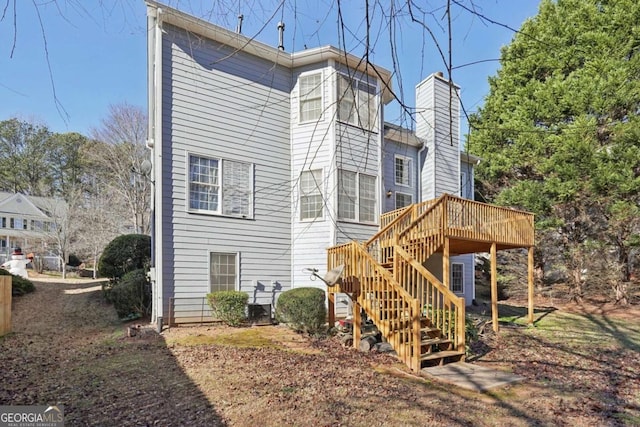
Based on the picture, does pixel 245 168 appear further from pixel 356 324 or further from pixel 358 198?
pixel 356 324

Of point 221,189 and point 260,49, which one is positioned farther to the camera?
point 260,49

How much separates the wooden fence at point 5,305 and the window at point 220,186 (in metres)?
4.10

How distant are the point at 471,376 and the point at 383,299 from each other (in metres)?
1.96

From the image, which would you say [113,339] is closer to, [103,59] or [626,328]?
[103,59]

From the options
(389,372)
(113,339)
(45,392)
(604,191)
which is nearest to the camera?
(45,392)

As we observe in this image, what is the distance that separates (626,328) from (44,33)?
14.2 meters

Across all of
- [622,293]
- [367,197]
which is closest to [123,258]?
[367,197]

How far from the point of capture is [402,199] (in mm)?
13430

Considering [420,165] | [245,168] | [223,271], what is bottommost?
[223,271]

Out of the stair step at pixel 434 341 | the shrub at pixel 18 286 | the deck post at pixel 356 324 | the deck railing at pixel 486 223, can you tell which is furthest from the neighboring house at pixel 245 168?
the shrub at pixel 18 286

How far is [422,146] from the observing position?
14.1m

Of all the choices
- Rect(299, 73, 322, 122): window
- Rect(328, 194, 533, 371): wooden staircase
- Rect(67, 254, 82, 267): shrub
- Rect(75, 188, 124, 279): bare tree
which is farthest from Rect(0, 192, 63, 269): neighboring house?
Rect(328, 194, 533, 371): wooden staircase

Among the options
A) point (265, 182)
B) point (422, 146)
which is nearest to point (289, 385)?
point (265, 182)

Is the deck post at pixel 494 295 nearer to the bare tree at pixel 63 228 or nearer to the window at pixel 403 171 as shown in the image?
the window at pixel 403 171
